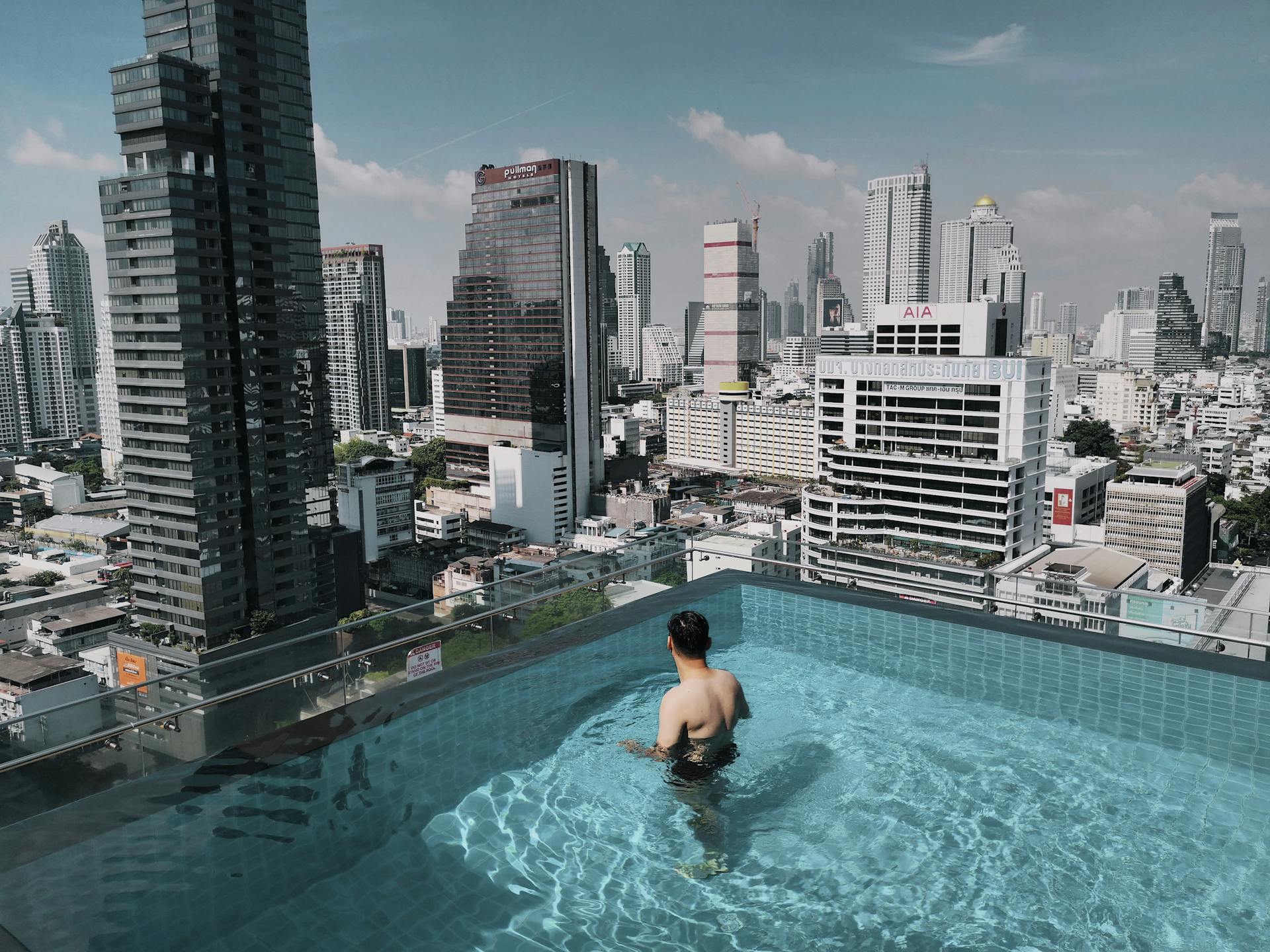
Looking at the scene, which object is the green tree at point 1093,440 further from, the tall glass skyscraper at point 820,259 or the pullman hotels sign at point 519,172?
the tall glass skyscraper at point 820,259

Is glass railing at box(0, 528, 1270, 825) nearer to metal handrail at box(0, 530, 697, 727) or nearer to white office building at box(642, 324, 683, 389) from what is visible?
metal handrail at box(0, 530, 697, 727)

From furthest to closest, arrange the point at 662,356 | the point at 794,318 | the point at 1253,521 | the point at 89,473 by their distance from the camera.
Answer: the point at 794,318
the point at 662,356
the point at 89,473
the point at 1253,521

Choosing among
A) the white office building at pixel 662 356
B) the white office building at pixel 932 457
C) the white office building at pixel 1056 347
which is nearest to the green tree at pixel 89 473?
the white office building at pixel 932 457

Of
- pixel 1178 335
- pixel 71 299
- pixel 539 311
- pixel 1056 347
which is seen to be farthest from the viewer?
pixel 1178 335

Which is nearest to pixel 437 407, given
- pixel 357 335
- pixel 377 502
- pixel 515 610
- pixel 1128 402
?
pixel 357 335

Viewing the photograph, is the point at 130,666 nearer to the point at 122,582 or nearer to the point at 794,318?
the point at 122,582

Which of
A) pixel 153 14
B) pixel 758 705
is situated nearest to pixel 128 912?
pixel 758 705

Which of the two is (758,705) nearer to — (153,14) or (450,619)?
(450,619)
